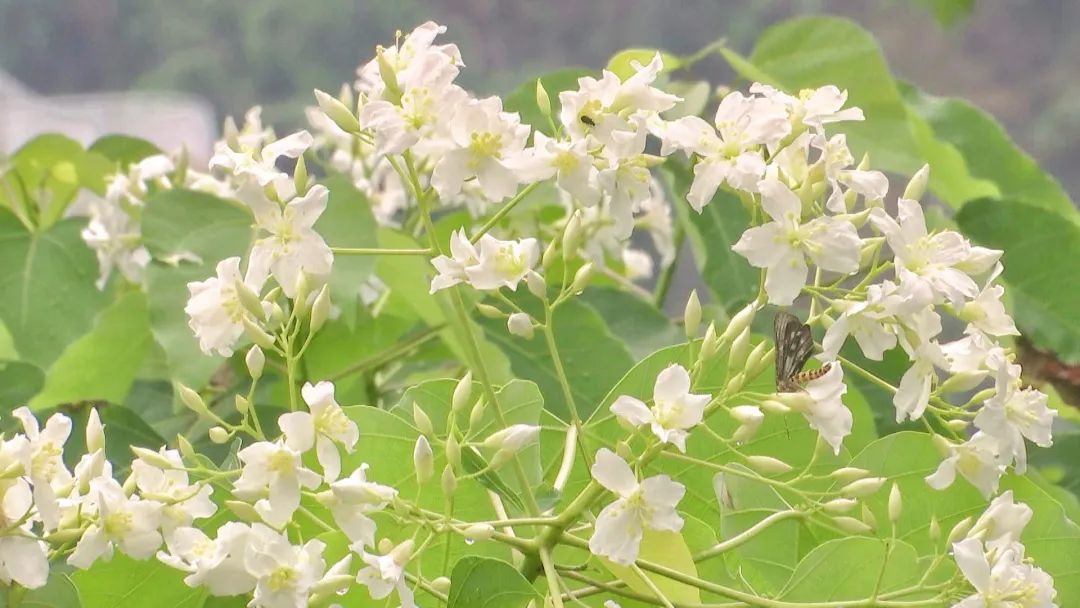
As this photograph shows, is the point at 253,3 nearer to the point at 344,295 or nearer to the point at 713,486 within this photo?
the point at 344,295

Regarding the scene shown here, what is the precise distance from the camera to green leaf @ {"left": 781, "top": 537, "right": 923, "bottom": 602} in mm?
351

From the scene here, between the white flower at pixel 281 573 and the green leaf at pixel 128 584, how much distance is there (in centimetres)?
10

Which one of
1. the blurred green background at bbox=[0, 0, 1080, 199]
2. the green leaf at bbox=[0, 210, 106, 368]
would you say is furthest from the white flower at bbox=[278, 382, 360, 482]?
the blurred green background at bbox=[0, 0, 1080, 199]

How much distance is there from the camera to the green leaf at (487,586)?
1.08ft

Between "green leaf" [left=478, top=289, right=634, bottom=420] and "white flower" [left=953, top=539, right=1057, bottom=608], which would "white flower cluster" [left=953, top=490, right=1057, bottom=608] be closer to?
"white flower" [left=953, top=539, right=1057, bottom=608]

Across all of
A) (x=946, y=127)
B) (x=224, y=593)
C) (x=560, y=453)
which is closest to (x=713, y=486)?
(x=560, y=453)

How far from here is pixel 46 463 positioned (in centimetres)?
33

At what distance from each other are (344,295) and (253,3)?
180cm

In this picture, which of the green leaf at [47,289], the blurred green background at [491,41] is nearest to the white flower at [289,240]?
the green leaf at [47,289]

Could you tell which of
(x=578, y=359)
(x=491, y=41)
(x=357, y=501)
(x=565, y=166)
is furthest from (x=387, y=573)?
(x=491, y=41)

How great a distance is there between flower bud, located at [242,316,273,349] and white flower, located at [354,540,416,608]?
0.07 metres

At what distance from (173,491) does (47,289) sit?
0.34 metres

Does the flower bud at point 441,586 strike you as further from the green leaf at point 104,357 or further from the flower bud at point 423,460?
the green leaf at point 104,357

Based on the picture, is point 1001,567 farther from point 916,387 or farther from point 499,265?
point 499,265
